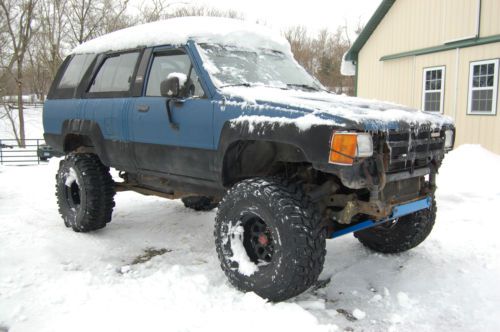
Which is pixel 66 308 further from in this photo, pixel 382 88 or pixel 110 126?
pixel 382 88

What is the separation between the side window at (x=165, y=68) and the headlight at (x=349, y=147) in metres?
1.65

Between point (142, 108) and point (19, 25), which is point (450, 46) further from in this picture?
point (19, 25)

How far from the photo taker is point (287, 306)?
3.25 metres

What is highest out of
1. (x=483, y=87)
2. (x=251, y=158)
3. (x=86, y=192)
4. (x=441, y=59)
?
(x=441, y=59)

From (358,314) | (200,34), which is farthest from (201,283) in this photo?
(200,34)

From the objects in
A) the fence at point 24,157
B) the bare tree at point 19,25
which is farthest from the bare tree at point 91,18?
the fence at point 24,157

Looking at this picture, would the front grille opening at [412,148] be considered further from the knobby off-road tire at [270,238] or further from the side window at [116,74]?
the side window at [116,74]

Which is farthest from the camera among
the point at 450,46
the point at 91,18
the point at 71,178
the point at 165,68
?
A: the point at 91,18

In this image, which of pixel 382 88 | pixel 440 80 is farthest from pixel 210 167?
pixel 382 88

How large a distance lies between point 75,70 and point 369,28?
11596 millimetres

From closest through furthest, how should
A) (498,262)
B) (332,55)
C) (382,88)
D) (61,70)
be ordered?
(498,262), (61,70), (382,88), (332,55)

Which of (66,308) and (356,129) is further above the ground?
(356,129)

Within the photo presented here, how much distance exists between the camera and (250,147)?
150 inches

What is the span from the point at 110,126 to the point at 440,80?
34.1 feet
